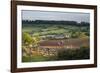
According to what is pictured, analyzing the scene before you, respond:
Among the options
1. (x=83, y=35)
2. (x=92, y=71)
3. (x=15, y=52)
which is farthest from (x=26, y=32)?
(x=92, y=71)

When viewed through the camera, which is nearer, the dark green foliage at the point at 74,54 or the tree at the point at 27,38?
the tree at the point at 27,38

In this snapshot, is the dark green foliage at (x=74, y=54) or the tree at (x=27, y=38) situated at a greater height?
the tree at (x=27, y=38)

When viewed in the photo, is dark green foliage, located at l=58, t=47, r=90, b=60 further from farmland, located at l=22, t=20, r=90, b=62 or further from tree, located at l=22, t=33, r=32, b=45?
tree, located at l=22, t=33, r=32, b=45

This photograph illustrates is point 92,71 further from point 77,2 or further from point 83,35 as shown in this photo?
point 77,2

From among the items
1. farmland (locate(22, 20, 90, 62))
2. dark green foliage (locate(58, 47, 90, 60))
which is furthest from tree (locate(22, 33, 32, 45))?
dark green foliage (locate(58, 47, 90, 60))

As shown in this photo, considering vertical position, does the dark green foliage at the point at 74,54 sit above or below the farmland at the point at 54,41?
below

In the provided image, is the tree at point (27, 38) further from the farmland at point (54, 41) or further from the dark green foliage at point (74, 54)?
the dark green foliage at point (74, 54)

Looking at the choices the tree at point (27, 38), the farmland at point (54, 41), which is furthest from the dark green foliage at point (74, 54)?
the tree at point (27, 38)
